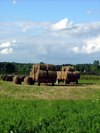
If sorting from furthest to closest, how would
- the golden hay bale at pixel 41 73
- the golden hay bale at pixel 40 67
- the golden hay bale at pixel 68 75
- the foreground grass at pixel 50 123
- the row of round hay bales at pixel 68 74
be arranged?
the row of round hay bales at pixel 68 74 → the golden hay bale at pixel 68 75 → the golden hay bale at pixel 40 67 → the golden hay bale at pixel 41 73 → the foreground grass at pixel 50 123

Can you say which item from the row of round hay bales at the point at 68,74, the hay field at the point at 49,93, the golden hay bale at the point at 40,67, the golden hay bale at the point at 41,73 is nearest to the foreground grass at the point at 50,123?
the hay field at the point at 49,93

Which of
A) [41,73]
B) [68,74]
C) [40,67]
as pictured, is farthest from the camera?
[68,74]

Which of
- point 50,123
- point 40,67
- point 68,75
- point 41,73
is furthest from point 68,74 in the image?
point 50,123

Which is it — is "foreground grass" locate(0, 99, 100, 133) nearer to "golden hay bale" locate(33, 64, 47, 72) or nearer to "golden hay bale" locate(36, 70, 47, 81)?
"golden hay bale" locate(36, 70, 47, 81)

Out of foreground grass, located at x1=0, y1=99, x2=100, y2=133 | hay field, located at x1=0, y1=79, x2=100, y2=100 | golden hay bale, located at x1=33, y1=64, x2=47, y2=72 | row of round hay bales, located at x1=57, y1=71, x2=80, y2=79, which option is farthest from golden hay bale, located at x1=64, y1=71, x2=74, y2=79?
foreground grass, located at x1=0, y1=99, x2=100, y2=133

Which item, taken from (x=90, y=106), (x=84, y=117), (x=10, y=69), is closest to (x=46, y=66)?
(x=90, y=106)

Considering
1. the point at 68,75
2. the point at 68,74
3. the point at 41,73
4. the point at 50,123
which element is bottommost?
the point at 50,123

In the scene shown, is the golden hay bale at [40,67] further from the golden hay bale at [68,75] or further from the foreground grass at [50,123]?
the foreground grass at [50,123]

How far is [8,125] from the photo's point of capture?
5949 mm

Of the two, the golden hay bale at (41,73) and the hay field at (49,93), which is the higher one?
the golden hay bale at (41,73)

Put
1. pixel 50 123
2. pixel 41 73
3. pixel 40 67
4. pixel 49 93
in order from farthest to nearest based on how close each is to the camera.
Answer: pixel 40 67 → pixel 41 73 → pixel 49 93 → pixel 50 123

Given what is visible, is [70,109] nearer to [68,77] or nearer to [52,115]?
[52,115]

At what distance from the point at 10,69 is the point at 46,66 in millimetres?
70473

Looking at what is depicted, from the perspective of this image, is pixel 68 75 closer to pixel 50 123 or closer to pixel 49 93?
pixel 49 93
